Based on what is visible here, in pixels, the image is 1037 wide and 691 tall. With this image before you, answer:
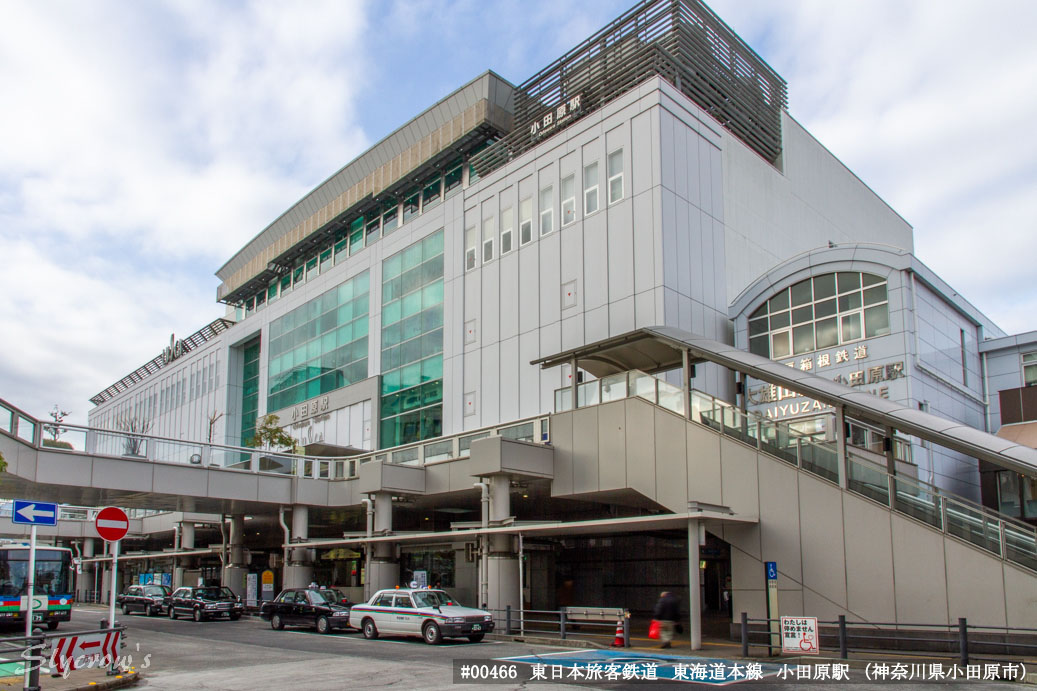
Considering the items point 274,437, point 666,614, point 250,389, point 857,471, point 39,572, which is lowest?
point 666,614

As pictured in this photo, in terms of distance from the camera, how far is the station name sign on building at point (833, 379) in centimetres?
2933

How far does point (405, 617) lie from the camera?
77.9 ft

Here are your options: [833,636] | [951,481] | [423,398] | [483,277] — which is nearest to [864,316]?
[951,481]

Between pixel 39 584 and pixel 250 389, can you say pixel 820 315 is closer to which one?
pixel 39 584

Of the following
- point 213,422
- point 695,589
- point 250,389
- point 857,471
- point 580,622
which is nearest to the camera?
point 695,589

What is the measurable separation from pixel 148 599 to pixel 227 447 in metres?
12.5

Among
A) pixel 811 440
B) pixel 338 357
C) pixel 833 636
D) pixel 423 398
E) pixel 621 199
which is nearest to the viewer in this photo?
pixel 833 636

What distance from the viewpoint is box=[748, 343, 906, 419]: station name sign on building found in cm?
2933

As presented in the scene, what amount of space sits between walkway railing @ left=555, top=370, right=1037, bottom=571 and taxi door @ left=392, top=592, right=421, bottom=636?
27.1 ft

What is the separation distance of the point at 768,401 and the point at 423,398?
17.6m

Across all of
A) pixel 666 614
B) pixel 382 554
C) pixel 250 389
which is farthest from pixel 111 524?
pixel 250 389

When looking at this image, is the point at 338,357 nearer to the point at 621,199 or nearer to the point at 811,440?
the point at 621,199

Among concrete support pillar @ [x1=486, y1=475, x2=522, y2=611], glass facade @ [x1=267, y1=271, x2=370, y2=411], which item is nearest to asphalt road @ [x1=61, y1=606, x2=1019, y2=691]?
concrete support pillar @ [x1=486, y1=475, x2=522, y2=611]

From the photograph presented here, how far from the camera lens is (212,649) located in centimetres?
2173
